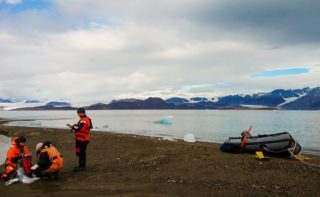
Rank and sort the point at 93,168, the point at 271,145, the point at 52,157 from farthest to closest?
1. the point at 271,145
2. the point at 93,168
3. the point at 52,157

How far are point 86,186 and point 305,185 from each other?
608 cm

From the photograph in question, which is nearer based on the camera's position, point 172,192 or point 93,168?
point 172,192

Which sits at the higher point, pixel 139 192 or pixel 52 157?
pixel 52 157

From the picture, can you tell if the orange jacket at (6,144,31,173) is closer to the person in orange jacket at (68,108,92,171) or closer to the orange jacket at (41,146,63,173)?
the orange jacket at (41,146,63,173)

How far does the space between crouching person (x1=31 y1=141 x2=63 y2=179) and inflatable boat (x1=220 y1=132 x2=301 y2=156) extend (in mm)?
8829

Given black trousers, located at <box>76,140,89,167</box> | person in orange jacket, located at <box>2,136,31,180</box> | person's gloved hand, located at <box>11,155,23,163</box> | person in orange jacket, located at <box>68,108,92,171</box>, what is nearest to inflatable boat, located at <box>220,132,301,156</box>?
black trousers, located at <box>76,140,89,167</box>

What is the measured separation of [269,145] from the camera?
15.0 m

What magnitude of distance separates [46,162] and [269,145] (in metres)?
9.93

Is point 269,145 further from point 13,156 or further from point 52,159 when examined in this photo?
point 13,156

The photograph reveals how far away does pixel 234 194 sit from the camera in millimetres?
8117

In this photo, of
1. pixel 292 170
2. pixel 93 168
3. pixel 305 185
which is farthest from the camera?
pixel 93 168

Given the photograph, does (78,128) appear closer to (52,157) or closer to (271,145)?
(52,157)

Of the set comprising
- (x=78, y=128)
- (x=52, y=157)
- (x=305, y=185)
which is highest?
(x=78, y=128)

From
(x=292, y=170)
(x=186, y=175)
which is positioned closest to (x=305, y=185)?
(x=292, y=170)
